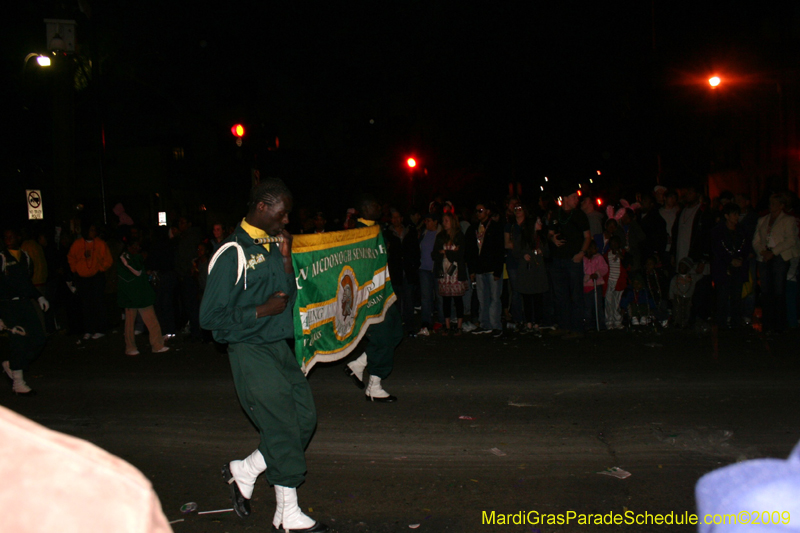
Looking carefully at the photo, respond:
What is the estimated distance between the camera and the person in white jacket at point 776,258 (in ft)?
32.3

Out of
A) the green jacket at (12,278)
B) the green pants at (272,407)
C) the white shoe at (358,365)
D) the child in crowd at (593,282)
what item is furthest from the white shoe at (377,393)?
the child in crowd at (593,282)

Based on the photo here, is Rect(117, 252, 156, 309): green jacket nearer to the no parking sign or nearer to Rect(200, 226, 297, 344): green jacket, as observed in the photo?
Rect(200, 226, 297, 344): green jacket

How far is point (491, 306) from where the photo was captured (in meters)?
11.0

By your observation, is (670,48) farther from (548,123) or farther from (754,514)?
(754,514)

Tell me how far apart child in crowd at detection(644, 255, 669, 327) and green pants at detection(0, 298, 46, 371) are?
9042 millimetres

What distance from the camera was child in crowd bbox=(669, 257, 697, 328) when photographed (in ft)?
34.2

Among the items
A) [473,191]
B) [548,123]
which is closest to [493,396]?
[548,123]

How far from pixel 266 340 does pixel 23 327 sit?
5.30 meters

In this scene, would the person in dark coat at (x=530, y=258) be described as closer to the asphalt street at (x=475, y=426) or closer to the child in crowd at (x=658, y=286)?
the asphalt street at (x=475, y=426)

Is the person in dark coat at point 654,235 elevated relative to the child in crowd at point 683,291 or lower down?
elevated

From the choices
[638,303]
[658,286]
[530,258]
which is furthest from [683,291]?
[530,258]

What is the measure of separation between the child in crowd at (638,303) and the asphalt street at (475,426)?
997 mm

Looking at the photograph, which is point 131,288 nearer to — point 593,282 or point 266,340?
point 266,340

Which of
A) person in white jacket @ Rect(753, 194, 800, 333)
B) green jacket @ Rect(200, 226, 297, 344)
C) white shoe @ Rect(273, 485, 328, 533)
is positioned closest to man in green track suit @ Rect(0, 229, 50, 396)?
green jacket @ Rect(200, 226, 297, 344)
